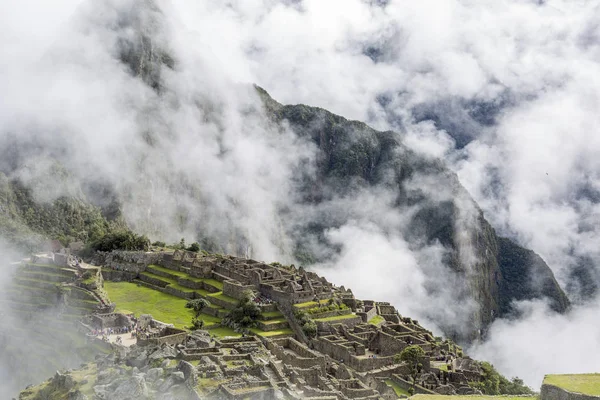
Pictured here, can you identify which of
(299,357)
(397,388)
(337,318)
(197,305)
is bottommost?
(299,357)

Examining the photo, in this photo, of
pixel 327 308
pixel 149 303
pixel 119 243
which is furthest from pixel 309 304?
pixel 119 243

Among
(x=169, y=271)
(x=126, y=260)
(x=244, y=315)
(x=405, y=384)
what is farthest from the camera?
(x=126, y=260)

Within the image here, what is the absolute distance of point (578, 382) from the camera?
69.8ft

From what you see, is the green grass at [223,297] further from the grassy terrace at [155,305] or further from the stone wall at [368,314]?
the stone wall at [368,314]

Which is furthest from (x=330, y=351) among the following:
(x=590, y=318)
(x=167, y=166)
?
(x=590, y=318)

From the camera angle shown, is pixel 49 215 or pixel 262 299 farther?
pixel 49 215

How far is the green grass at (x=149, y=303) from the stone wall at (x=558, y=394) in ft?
142

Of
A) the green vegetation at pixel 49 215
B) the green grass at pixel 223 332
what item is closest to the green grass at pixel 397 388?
the green grass at pixel 223 332

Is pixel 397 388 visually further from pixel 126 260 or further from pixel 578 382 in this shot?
pixel 126 260

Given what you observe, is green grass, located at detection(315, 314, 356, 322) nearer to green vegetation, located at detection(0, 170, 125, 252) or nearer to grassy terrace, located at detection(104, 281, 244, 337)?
grassy terrace, located at detection(104, 281, 244, 337)

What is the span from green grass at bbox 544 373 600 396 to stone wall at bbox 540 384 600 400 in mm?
117

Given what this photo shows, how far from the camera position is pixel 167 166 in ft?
597

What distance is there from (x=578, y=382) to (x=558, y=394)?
97cm

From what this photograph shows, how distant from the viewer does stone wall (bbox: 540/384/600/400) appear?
20.3m
